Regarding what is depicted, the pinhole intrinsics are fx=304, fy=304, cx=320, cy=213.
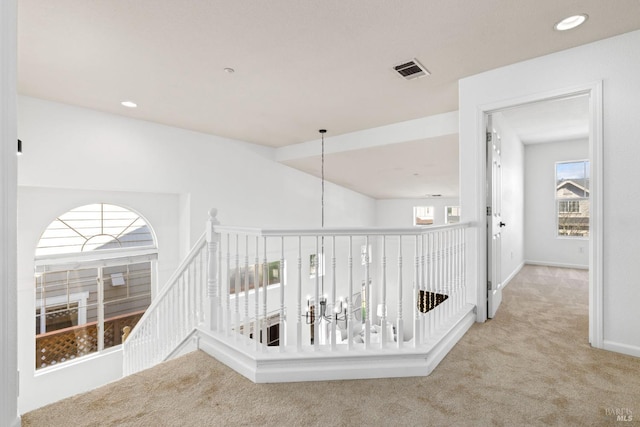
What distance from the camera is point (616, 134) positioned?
2.31 meters

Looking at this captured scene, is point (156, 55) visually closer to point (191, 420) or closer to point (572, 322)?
point (191, 420)

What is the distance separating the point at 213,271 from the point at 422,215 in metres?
7.79

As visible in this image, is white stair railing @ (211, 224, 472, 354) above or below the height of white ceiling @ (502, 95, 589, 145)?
below

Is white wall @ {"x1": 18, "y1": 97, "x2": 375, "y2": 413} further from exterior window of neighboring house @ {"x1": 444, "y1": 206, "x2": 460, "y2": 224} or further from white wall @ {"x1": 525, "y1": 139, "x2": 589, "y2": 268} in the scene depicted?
white wall @ {"x1": 525, "y1": 139, "x2": 589, "y2": 268}

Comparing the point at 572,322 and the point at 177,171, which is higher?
the point at 177,171

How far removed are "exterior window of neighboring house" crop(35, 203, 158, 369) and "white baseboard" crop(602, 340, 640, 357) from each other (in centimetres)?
558

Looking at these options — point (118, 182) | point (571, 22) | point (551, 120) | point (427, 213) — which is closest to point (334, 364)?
point (571, 22)

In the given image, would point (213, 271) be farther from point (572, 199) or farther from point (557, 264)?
point (572, 199)

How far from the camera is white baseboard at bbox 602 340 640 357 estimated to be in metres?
2.23

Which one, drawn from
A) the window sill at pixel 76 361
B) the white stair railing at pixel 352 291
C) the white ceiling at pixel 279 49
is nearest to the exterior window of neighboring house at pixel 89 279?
the window sill at pixel 76 361

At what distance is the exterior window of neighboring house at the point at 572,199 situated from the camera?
5.74 meters

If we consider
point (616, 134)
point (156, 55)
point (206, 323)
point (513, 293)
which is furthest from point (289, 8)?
point (513, 293)

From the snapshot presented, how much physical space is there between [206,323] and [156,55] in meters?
2.31

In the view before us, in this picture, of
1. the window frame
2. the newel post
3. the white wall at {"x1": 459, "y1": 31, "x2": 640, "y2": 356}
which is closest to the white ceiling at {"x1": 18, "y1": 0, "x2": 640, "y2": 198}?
the white wall at {"x1": 459, "y1": 31, "x2": 640, "y2": 356}
